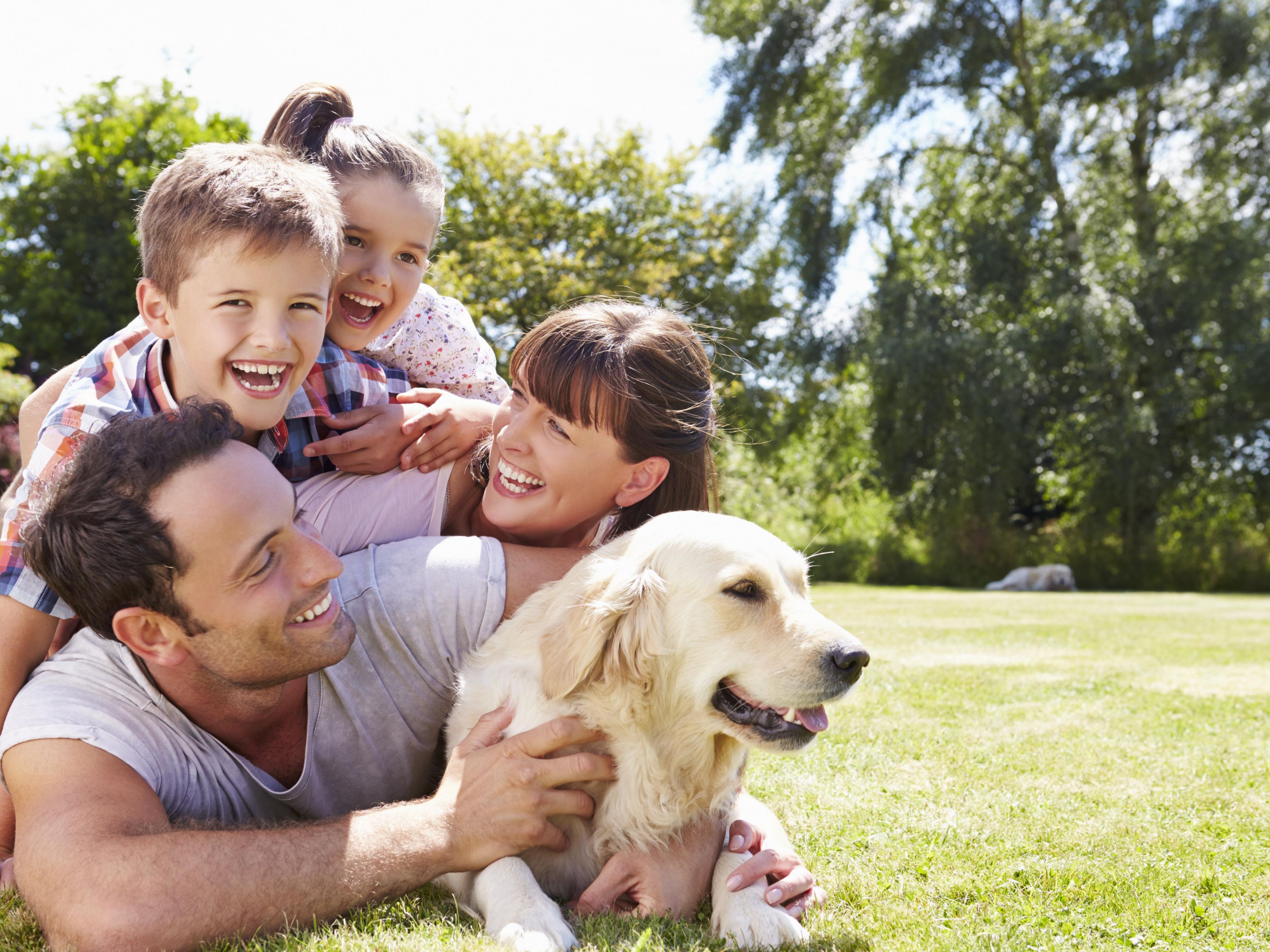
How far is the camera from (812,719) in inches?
109

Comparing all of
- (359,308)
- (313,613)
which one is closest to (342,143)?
(359,308)

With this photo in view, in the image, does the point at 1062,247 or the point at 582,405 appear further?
the point at 1062,247

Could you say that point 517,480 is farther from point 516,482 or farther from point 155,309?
point 155,309

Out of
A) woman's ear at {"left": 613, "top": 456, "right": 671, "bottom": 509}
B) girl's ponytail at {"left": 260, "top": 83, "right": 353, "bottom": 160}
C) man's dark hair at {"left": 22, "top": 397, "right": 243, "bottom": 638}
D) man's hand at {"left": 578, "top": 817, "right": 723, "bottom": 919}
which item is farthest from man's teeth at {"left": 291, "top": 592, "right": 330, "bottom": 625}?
girl's ponytail at {"left": 260, "top": 83, "right": 353, "bottom": 160}

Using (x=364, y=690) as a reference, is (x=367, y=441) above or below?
above

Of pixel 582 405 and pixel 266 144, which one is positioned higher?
pixel 266 144

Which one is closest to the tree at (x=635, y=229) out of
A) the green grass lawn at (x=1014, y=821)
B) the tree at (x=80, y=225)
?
the tree at (x=80, y=225)

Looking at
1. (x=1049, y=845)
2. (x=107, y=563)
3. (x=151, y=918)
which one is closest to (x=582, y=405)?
(x=107, y=563)

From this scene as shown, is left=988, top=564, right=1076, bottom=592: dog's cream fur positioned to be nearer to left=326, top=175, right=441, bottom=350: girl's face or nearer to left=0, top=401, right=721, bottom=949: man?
left=326, top=175, right=441, bottom=350: girl's face

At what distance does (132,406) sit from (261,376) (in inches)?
15.5

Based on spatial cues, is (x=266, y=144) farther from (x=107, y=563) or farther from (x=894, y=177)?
(x=894, y=177)

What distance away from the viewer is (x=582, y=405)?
11.4 ft

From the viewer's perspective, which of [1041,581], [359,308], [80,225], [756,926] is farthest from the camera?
[1041,581]

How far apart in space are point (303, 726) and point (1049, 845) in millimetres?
2573
